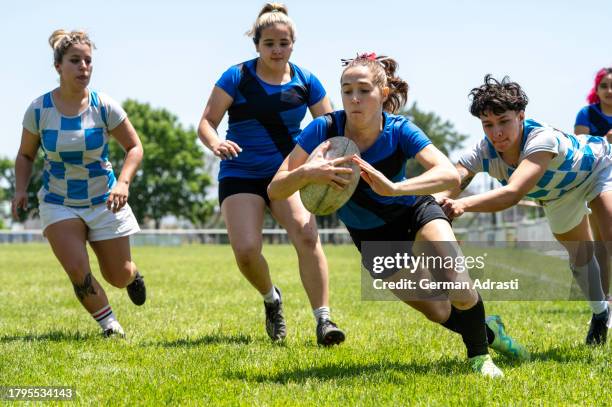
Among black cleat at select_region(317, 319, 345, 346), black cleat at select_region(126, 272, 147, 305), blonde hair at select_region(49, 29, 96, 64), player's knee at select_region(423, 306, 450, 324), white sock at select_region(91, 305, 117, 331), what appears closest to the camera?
player's knee at select_region(423, 306, 450, 324)

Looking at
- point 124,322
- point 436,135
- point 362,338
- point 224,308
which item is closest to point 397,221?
point 362,338

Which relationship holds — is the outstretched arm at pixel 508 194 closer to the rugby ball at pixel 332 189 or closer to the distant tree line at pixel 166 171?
the rugby ball at pixel 332 189

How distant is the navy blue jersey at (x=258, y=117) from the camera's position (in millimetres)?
6391

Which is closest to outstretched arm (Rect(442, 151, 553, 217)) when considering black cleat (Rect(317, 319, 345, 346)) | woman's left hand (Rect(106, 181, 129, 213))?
black cleat (Rect(317, 319, 345, 346))

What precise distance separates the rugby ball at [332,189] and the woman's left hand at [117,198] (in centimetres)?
231

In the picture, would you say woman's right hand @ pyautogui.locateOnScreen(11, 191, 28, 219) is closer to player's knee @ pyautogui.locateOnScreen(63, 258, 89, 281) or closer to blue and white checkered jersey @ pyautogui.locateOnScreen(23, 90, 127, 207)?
blue and white checkered jersey @ pyautogui.locateOnScreen(23, 90, 127, 207)

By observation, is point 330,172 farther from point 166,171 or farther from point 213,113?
point 166,171

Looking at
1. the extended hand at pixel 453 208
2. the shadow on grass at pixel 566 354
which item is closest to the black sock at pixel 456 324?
the shadow on grass at pixel 566 354

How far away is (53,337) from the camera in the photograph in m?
6.85

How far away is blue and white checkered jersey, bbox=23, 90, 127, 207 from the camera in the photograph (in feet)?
21.9

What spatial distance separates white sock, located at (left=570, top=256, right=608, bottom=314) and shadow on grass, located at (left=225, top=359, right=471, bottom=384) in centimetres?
159

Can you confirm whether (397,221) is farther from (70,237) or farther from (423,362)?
(70,237)

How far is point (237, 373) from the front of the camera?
4.94m

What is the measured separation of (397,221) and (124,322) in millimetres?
4107
